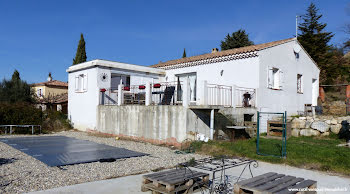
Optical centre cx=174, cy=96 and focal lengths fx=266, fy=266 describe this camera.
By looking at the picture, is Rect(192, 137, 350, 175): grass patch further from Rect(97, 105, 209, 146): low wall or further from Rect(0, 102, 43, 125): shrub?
Rect(0, 102, 43, 125): shrub

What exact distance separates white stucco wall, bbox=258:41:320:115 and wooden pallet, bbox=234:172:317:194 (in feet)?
27.8

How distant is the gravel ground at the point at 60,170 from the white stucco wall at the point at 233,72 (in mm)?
4813

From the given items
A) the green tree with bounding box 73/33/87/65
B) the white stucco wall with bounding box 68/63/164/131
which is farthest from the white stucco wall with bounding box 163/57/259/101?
the green tree with bounding box 73/33/87/65

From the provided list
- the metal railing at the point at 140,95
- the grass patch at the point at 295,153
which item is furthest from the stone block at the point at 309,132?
the metal railing at the point at 140,95

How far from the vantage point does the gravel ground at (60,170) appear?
5.51 m

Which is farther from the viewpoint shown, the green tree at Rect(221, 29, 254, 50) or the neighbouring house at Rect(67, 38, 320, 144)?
the green tree at Rect(221, 29, 254, 50)

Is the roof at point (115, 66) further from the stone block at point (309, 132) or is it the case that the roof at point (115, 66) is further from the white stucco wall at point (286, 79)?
the stone block at point (309, 132)

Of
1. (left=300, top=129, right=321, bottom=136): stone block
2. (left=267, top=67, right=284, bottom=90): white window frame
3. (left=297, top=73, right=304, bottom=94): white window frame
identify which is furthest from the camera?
(left=297, top=73, right=304, bottom=94): white window frame

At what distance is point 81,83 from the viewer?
1770 centimetres

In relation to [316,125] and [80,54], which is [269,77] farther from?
[80,54]

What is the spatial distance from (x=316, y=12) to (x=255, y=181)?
103 ft

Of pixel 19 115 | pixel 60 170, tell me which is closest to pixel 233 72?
pixel 60 170

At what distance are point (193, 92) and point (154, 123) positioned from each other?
4508mm

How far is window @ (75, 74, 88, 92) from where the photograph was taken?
55.4ft
